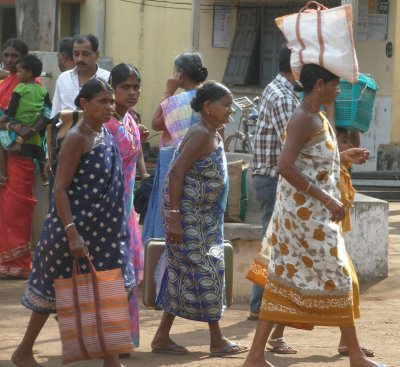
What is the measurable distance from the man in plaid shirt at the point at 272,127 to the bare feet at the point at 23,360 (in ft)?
6.77

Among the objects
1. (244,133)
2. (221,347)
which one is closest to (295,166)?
(221,347)

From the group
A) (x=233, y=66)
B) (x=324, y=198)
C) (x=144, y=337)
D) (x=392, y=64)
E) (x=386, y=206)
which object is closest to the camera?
(x=324, y=198)

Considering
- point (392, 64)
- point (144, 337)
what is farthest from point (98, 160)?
point (392, 64)

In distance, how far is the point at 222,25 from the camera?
23.1 metres

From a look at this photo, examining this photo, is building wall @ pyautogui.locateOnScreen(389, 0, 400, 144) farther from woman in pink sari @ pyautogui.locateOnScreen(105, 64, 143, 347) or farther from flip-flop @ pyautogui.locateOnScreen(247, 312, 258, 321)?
woman in pink sari @ pyautogui.locateOnScreen(105, 64, 143, 347)

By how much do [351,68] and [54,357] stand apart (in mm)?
2296

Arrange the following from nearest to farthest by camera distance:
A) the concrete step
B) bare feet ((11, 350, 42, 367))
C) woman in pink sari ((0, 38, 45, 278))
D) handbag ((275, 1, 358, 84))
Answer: handbag ((275, 1, 358, 84)), bare feet ((11, 350, 42, 367)), woman in pink sari ((0, 38, 45, 278)), the concrete step

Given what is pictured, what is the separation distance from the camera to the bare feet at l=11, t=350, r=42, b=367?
6.47 m

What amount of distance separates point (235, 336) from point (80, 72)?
2.14 metres

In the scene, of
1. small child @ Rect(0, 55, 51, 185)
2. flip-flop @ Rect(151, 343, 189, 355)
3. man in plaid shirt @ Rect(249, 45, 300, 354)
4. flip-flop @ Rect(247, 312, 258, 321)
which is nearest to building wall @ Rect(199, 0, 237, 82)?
small child @ Rect(0, 55, 51, 185)

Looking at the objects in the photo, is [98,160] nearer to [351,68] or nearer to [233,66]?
[351,68]

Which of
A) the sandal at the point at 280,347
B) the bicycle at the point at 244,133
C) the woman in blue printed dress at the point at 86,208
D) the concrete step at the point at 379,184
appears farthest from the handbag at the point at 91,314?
the concrete step at the point at 379,184

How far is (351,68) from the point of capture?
20.8ft

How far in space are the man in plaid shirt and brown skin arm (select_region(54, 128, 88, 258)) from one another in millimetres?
1773
